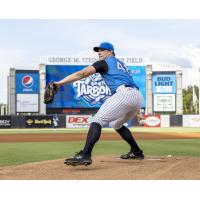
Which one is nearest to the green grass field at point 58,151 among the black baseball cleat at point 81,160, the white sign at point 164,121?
the black baseball cleat at point 81,160

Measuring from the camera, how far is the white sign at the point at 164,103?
4356cm

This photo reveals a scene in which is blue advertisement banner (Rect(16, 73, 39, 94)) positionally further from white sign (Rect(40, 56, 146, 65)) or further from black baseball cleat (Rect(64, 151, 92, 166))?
black baseball cleat (Rect(64, 151, 92, 166))

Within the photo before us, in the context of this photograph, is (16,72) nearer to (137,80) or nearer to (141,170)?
(137,80)

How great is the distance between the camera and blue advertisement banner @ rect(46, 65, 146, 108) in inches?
1551

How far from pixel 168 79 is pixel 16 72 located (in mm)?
14772

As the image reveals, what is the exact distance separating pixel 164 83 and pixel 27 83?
13.5m

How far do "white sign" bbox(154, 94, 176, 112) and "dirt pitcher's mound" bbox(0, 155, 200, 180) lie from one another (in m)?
A: 38.2

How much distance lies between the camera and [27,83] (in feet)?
134

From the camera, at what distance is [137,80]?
42312mm

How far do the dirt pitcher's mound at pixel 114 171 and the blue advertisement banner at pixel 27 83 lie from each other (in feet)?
116

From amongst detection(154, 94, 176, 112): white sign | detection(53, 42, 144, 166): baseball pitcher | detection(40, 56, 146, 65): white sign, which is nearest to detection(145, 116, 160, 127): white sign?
detection(154, 94, 176, 112): white sign

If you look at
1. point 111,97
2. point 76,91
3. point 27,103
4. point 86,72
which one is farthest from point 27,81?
point 86,72

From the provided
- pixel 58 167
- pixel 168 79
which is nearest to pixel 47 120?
pixel 168 79

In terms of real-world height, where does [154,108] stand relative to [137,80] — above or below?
below
